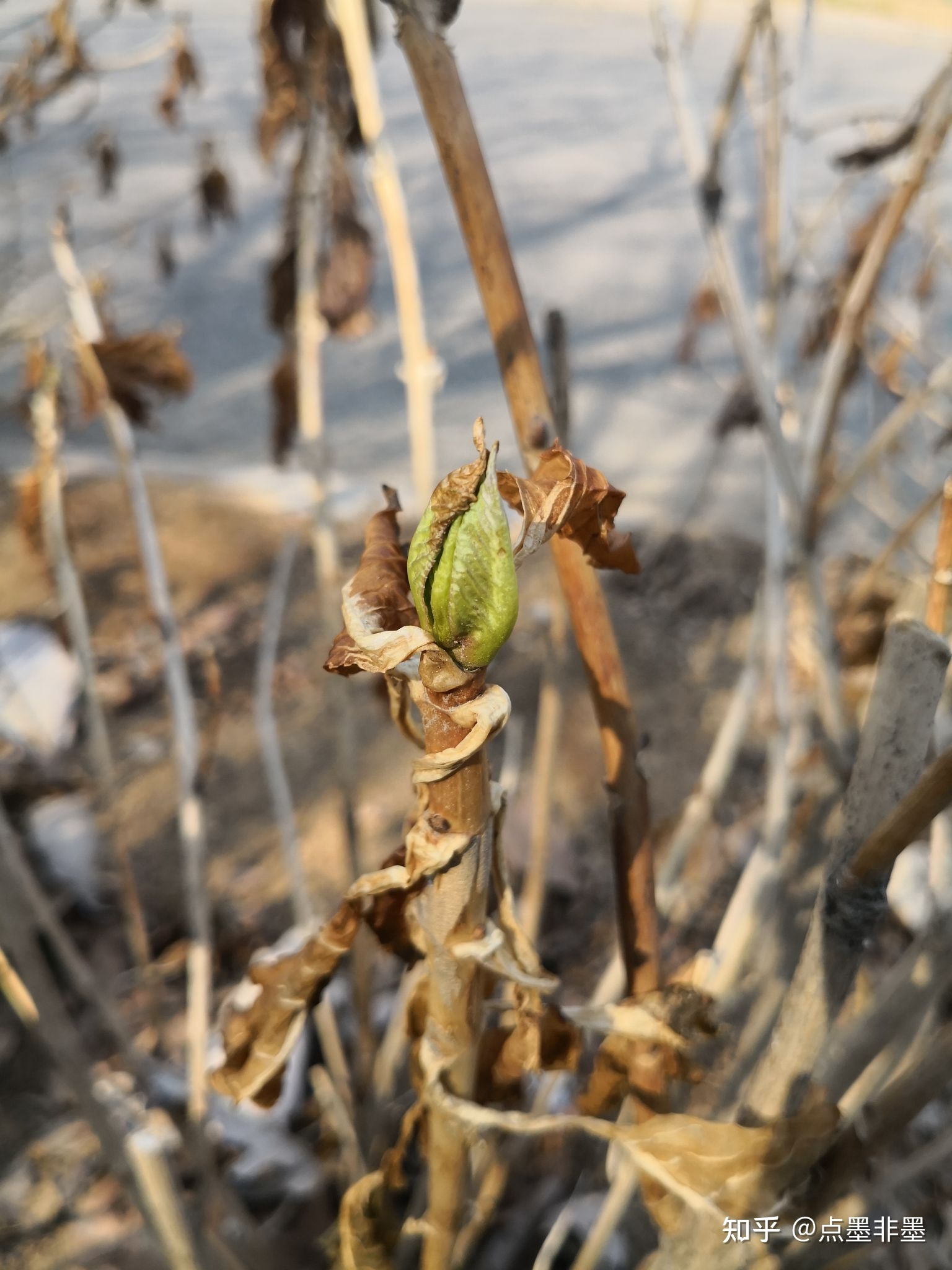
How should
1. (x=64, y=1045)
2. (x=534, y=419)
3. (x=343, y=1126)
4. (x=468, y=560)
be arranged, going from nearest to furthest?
(x=468, y=560), (x=534, y=419), (x=64, y=1045), (x=343, y=1126)

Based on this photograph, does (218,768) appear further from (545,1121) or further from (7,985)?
(545,1121)

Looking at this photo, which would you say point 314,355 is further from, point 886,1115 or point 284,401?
point 886,1115

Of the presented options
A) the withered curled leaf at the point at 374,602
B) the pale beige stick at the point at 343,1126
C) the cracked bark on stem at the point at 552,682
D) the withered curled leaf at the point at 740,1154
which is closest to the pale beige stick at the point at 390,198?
the cracked bark on stem at the point at 552,682

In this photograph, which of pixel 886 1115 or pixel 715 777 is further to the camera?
pixel 715 777

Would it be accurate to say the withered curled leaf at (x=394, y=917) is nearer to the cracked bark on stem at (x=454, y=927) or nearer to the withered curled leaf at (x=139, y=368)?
the cracked bark on stem at (x=454, y=927)

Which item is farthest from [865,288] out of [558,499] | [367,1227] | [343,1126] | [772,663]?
[343,1126]

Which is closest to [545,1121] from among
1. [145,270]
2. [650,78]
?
[145,270]

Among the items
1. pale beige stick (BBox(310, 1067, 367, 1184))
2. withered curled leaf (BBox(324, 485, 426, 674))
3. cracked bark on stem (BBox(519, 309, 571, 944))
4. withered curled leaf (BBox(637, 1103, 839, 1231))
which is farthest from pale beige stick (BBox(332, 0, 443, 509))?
pale beige stick (BBox(310, 1067, 367, 1184))
